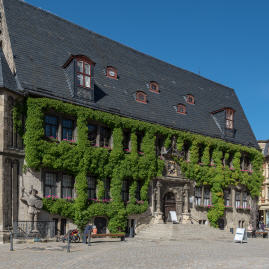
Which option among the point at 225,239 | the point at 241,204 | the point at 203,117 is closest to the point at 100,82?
the point at 203,117

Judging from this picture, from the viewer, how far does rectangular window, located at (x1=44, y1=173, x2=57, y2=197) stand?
2709cm

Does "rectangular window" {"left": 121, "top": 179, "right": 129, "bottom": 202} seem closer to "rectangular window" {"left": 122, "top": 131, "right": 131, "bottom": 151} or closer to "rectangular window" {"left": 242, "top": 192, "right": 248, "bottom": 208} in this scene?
"rectangular window" {"left": 122, "top": 131, "right": 131, "bottom": 151}

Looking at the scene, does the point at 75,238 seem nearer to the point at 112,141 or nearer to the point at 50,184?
the point at 50,184

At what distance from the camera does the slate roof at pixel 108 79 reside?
29.2 metres

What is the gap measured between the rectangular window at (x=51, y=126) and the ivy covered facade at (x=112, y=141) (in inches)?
2.6

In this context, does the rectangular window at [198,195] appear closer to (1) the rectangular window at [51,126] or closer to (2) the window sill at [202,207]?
(2) the window sill at [202,207]

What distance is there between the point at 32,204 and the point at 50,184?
233 cm

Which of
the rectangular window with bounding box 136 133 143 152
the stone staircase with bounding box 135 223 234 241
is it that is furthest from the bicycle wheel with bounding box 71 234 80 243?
the rectangular window with bounding box 136 133 143 152

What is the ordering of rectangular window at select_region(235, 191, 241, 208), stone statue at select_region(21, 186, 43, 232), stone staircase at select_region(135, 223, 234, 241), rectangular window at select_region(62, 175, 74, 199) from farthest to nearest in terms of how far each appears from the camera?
rectangular window at select_region(235, 191, 241, 208) → stone staircase at select_region(135, 223, 234, 241) → rectangular window at select_region(62, 175, 74, 199) → stone statue at select_region(21, 186, 43, 232)

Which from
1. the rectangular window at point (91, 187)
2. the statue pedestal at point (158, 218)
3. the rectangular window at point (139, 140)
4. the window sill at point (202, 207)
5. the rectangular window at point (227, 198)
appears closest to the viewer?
the rectangular window at point (91, 187)

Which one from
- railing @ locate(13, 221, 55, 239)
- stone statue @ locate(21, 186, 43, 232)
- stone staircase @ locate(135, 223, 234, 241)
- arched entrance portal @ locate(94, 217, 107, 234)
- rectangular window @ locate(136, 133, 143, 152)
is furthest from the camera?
rectangular window @ locate(136, 133, 143, 152)

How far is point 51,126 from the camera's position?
27.9 m

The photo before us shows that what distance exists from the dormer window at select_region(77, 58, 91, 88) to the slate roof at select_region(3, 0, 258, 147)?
1.05m

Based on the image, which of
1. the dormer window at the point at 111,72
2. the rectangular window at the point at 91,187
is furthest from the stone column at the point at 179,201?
the dormer window at the point at 111,72
